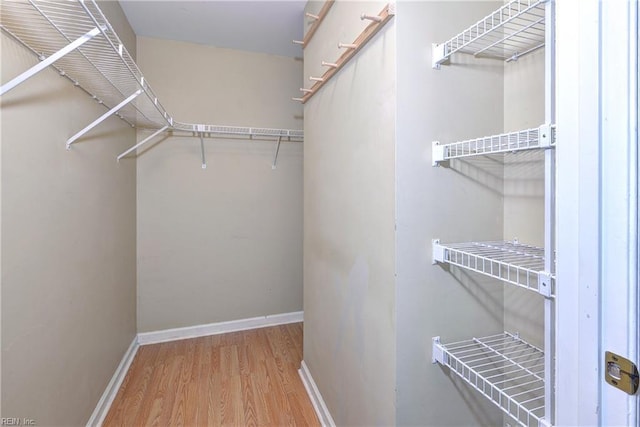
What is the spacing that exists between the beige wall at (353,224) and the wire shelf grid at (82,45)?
931 millimetres

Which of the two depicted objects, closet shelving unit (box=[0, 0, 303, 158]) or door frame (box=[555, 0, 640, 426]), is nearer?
door frame (box=[555, 0, 640, 426])

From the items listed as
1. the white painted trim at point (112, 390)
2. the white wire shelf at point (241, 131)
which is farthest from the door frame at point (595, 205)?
the white wire shelf at point (241, 131)

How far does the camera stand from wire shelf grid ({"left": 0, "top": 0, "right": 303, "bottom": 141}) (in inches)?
37.4

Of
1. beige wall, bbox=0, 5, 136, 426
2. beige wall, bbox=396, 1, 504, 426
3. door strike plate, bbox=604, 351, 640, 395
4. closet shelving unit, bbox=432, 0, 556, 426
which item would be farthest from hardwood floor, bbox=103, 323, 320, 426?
door strike plate, bbox=604, 351, 640, 395

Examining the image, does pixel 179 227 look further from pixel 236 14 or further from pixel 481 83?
pixel 481 83

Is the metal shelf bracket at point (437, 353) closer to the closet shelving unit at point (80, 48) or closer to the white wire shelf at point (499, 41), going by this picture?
the white wire shelf at point (499, 41)

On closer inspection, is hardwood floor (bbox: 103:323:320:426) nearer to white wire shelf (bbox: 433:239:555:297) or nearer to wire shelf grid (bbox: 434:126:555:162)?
white wire shelf (bbox: 433:239:555:297)

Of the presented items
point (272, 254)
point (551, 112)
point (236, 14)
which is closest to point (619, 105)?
point (551, 112)

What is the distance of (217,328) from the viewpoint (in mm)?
2770

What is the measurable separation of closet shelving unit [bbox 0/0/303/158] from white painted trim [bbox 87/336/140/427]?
1460mm

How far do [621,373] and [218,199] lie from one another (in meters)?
2.70

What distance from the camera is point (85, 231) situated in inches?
62.2

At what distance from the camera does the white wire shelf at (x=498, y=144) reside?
0.74 meters

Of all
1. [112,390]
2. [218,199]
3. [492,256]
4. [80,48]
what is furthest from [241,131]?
[492,256]
